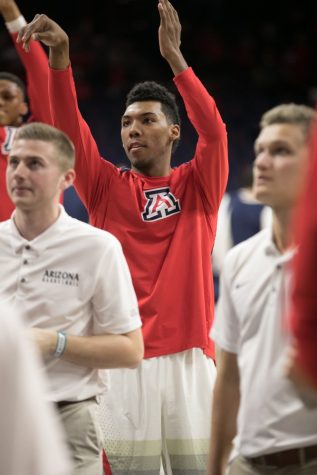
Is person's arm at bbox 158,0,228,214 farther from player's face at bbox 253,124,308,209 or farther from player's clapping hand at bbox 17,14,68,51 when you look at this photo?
player's face at bbox 253,124,308,209

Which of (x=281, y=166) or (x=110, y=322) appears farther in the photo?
(x=110, y=322)

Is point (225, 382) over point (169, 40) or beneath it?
beneath

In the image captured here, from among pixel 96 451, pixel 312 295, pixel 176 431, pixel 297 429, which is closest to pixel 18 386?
pixel 312 295

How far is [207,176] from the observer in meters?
4.63

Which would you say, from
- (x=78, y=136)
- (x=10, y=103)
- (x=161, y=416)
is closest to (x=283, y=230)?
(x=161, y=416)

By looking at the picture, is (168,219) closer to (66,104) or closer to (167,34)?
(66,104)

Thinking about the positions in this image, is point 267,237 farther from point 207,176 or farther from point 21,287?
point 207,176

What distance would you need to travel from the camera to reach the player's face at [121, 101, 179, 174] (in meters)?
4.68

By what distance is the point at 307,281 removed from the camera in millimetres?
1699

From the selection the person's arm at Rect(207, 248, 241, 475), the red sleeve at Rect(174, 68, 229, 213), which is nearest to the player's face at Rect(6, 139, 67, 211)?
the person's arm at Rect(207, 248, 241, 475)

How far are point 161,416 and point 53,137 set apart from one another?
1531 mm

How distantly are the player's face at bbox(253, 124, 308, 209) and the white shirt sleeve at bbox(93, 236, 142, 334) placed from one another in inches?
26.8

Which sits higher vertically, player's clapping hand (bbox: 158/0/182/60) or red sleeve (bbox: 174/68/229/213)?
player's clapping hand (bbox: 158/0/182/60)

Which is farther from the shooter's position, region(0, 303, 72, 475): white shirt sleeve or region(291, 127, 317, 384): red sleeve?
region(291, 127, 317, 384): red sleeve
